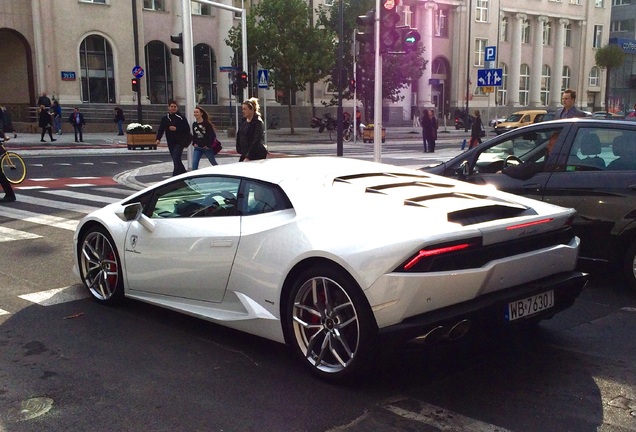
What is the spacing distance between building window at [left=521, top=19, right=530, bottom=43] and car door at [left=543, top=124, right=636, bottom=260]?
67205 mm

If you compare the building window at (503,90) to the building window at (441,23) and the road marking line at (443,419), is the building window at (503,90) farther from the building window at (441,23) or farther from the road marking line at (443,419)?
the road marking line at (443,419)

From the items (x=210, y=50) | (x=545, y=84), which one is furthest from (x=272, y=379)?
(x=545, y=84)

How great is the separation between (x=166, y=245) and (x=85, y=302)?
1.43 metres

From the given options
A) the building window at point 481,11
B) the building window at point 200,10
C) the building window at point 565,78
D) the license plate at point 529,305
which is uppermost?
the building window at point 481,11

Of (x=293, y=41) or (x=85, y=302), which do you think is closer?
(x=85, y=302)

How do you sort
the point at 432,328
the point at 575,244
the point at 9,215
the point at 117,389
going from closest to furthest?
1. the point at 432,328
2. the point at 117,389
3. the point at 575,244
4. the point at 9,215

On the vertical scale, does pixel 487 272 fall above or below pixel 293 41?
below

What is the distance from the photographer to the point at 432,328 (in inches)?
147

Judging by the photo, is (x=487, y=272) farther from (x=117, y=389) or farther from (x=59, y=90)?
(x=59, y=90)

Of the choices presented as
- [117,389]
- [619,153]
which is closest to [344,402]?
[117,389]

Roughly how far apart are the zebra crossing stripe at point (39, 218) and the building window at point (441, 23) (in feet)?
186

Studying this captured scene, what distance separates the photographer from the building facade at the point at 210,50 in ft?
138

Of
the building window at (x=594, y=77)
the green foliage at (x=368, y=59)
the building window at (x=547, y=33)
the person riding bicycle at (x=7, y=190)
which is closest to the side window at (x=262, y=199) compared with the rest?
the person riding bicycle at (x=7, y=190)

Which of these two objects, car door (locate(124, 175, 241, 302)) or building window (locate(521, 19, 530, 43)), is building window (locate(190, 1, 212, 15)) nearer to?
building window (locate(521, 19, 530, 43))
